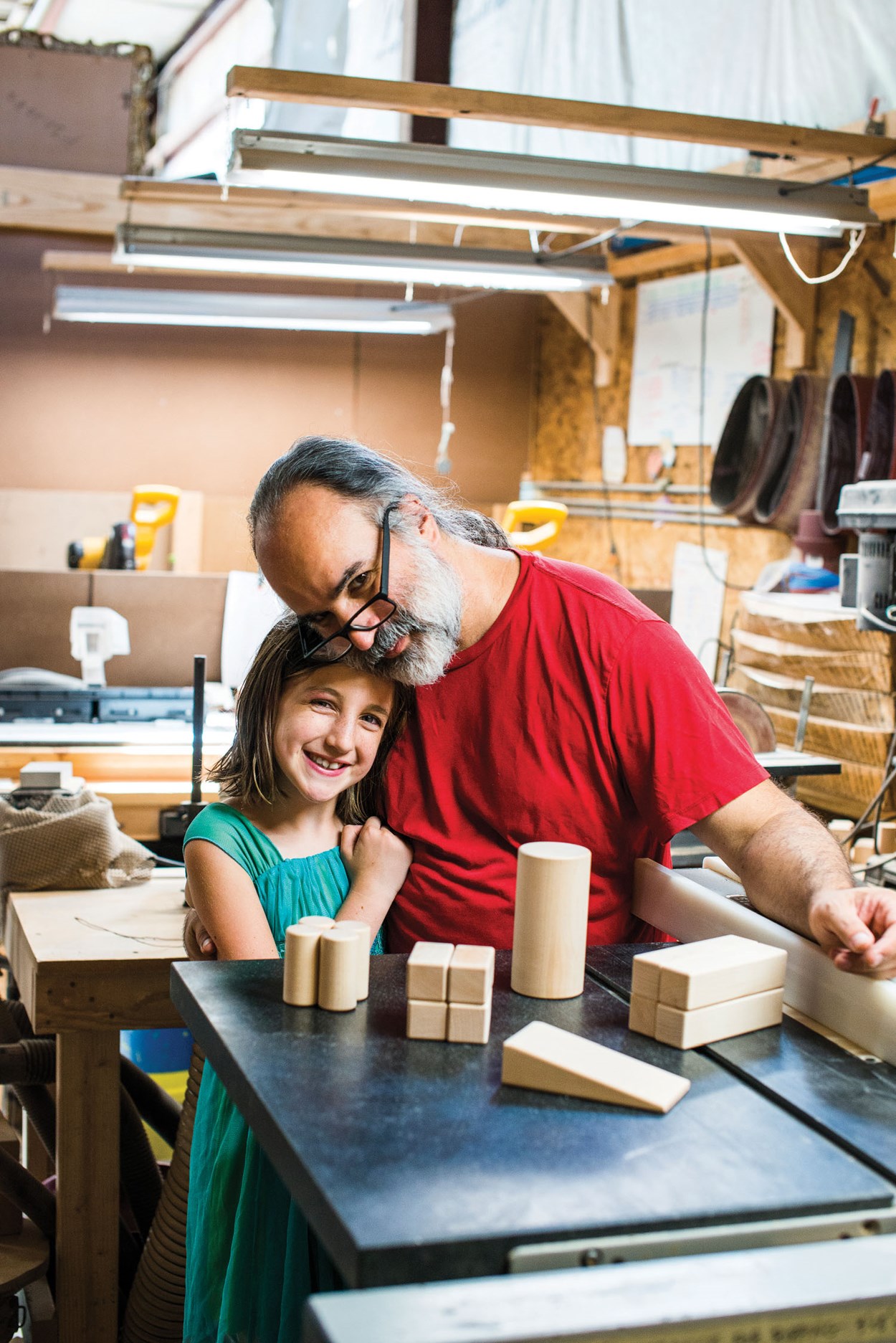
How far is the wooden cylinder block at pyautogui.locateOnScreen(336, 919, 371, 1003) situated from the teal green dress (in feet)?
0.73

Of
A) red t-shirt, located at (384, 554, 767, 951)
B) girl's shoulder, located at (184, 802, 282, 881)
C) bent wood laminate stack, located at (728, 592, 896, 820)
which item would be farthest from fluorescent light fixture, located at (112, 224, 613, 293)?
girl's shoulder, located at (184, 802, 282, 881)

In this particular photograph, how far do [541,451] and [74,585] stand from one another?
129 inches

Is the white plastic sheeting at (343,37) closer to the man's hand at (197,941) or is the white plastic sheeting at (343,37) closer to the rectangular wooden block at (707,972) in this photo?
the man's hand at (197,941)

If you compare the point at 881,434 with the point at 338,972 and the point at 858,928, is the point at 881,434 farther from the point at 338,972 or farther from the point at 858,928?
the point at 338,972

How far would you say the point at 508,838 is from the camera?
1667mm

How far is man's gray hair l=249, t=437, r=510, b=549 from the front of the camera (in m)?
1.54

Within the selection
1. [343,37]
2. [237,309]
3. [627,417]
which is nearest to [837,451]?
[627,417]

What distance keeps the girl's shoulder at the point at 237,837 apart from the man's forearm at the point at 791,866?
22.6 inches

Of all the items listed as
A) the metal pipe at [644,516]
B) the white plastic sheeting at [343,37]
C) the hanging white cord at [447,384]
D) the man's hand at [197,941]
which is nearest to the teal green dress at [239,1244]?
the man's hand at [197,941]

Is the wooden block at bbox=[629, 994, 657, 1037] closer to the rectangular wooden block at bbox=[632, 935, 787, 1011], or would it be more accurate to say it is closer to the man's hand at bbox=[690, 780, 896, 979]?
the rectangular wooden block at bbox=[632, 935, 787, 1011]

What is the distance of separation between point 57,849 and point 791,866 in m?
1.31

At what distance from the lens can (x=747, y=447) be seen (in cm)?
491

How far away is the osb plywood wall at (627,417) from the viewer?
434cm

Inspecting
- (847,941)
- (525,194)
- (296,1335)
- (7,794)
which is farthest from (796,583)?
(296,1335)
